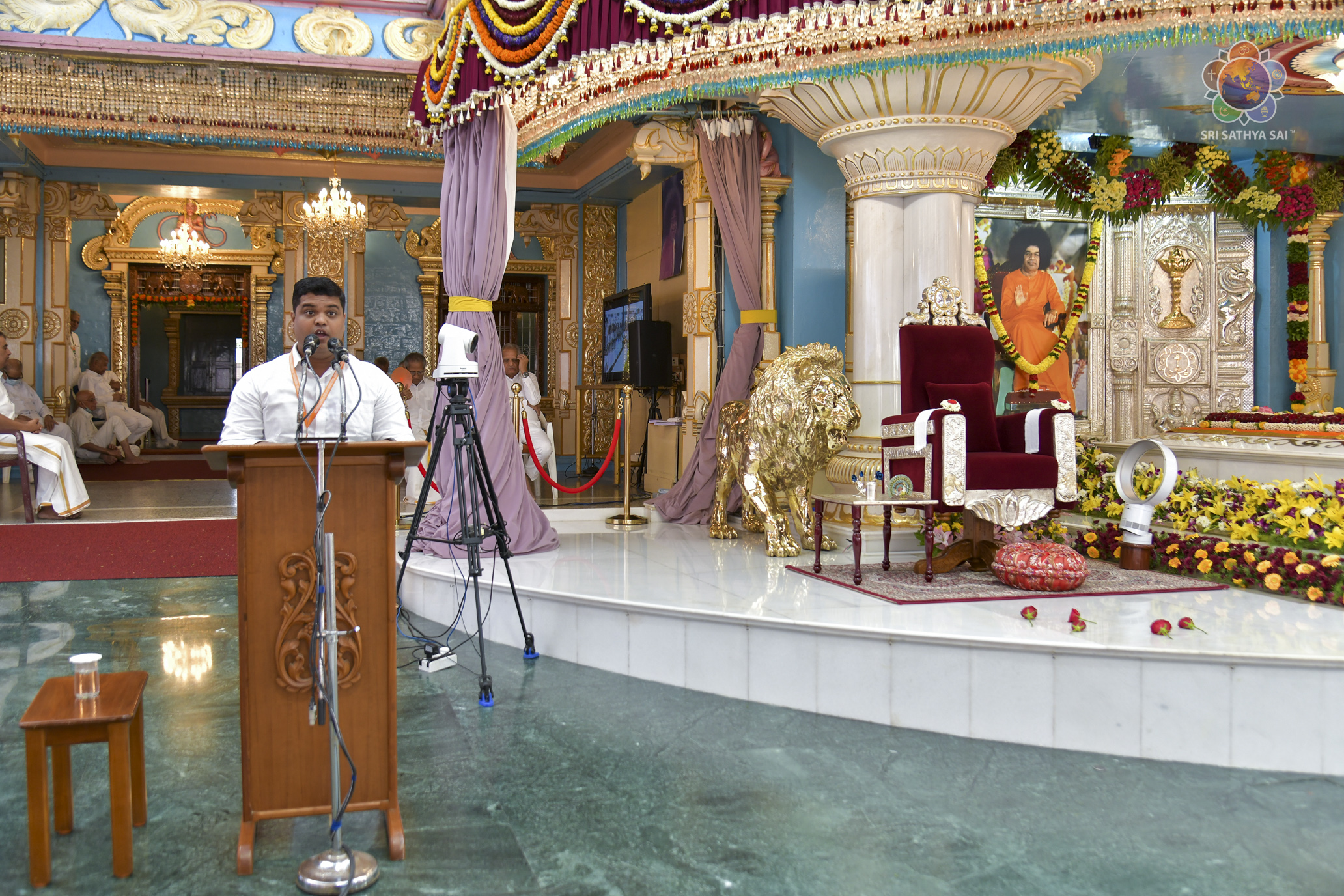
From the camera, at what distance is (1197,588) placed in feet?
15.0

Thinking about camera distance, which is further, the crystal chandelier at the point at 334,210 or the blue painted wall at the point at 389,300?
the blue painted wall at the point at 389,300

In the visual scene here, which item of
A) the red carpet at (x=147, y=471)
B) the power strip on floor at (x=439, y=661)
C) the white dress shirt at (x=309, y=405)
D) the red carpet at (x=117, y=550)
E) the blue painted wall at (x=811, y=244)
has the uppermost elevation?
the blue painted wall at (x=811, y=244)

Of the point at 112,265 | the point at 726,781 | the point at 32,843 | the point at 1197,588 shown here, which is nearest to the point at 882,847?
the point at 726,781

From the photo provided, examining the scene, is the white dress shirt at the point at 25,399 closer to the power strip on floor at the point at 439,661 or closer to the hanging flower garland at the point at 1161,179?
the power strip on floor at the point at 439,661

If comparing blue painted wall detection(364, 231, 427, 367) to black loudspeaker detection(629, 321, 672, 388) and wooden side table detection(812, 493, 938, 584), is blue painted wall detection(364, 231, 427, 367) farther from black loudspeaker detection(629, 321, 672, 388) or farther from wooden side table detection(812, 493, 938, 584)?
wooden side table detection(812, 493, 938, 584)

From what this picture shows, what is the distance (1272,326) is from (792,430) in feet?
21.0

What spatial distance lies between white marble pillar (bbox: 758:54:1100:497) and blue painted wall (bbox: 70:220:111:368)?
9.50 metres

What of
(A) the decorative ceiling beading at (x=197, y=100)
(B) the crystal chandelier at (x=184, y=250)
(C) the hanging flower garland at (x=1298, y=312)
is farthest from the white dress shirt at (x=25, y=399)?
(C) the hanging flower garland at (x=1298, y=312)

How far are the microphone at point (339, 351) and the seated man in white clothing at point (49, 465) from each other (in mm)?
5049

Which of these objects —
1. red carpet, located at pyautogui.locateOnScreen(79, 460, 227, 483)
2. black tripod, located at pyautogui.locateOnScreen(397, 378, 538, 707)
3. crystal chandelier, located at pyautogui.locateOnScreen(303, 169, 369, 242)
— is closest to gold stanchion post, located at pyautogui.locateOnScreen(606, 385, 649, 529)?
black tripod, located at pyautogui.locateOnScreen(397, 378, 538, 707)

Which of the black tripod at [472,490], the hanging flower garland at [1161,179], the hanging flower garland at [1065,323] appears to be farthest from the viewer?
the hanging flower garland at [1065,323]

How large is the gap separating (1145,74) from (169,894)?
23.0 ft

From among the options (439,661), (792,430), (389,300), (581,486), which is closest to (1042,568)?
(792,430)

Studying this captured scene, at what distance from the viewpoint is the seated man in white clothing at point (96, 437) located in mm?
10883
